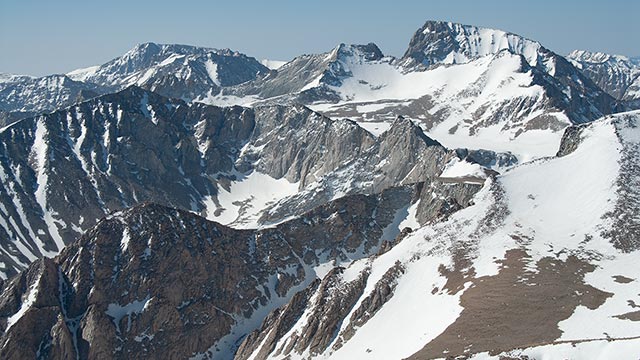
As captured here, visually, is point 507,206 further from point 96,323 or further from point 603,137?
point 96,323

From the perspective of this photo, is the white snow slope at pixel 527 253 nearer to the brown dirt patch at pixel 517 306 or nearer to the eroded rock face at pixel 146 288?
the brown dirt patch at pixel 517 306

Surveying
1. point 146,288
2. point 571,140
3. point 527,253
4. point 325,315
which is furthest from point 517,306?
point 146,288

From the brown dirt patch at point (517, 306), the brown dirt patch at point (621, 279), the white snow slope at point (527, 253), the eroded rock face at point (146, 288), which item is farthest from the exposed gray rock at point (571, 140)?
the eroded rock face at point (146, 288)

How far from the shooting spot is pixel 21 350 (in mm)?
161125

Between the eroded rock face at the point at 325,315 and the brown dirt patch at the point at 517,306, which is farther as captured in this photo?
the eroded rock face at the point at 325,315

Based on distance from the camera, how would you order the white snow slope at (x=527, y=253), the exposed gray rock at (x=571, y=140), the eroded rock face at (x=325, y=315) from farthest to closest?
the exposed gray rock at (x=571, y=140), the eroded rock face at (x=325, y=315), the white snow slope at (x=527, y=253)

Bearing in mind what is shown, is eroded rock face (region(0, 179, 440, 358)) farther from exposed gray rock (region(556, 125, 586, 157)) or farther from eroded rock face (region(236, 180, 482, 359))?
exposed gray rock (region(556, 125, 586, 157))

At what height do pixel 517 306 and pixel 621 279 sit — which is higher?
pixel 517 306

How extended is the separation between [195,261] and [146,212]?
19.8m

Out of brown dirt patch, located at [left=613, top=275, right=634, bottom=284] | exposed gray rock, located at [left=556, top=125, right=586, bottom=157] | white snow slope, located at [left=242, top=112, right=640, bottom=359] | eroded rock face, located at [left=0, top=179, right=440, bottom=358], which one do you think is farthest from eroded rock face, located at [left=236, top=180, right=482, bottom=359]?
brown dirt patch, located at [left=613, top=275, right=634, bottom=284]

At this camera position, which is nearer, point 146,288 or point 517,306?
point 517,306

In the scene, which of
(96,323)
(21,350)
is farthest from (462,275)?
(21,350)

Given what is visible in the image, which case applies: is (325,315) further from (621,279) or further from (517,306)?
(621,279)

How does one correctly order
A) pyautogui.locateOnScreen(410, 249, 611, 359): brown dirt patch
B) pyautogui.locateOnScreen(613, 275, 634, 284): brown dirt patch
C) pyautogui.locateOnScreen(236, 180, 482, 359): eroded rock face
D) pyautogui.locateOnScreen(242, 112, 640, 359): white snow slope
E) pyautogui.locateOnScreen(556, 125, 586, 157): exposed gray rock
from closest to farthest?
pyautogui.locateOnScreen(410, 249, 611, 359): brown dirt patch < pyautogui.locateOnScreen(242, 112, 640, 359): white snow slope < pyautogui.locateOnScreen(613, 275, 634, 284): brown dirt patch < pyautogui.locateOnScreen(236, 180, 482, 359): eroded rock face < pyautogui.locateOnScreen(556, 125, 586, 157): exposed gray rock
